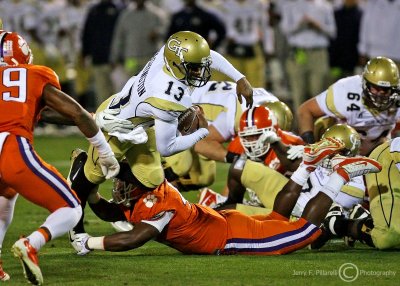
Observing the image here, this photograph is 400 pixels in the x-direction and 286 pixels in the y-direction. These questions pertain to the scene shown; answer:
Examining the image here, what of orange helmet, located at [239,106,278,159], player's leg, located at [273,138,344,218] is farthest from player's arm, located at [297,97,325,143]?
player's leg, located at [273,138,344,218]

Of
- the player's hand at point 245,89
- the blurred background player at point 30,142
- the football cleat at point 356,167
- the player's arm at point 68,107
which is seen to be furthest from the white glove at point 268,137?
the player's arm at point 68,107

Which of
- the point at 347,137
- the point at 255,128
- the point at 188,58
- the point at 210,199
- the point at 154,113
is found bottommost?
the point at 210,199

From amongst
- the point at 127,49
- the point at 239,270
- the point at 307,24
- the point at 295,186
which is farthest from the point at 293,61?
the point at 239,270

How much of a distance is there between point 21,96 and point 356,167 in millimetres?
2024

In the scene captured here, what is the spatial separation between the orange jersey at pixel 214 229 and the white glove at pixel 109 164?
Answer: 0.52m

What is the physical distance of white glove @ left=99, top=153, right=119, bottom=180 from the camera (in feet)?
17.4

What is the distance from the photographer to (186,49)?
20.1 ft

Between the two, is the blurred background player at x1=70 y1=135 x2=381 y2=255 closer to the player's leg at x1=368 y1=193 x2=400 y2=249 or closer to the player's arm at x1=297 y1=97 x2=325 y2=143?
the player's leg at x1=368 y1=193 x2=400 y2=249

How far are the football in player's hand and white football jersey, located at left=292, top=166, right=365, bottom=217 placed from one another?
33.8 inches

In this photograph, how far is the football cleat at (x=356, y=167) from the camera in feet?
19.7

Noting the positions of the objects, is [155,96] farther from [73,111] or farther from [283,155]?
[283,155]

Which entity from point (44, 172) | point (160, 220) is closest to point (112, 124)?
point (160, 220)

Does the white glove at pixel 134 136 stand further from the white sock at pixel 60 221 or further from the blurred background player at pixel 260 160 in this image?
the blurred background player at pixel 260 160

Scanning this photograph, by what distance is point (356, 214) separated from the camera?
6605 mm
